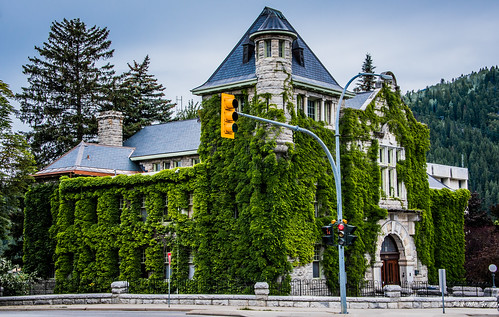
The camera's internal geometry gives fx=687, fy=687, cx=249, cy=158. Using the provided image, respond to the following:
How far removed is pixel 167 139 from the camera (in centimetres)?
4925

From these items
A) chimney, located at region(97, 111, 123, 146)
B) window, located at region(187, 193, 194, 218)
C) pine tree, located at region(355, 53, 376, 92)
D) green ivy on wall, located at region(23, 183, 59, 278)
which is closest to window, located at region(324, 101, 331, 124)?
window, located at region(187, 193, 194, 218)

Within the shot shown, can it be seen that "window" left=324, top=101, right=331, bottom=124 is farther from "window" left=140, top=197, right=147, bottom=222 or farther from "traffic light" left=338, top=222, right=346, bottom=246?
"traffic light" left=338, top=222, right=346, bottom=246

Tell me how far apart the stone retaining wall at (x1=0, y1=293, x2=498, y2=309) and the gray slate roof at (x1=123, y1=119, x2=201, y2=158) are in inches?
542

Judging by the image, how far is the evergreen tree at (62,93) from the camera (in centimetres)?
6638

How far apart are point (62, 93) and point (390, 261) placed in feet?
130

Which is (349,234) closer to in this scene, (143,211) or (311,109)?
(311,109)

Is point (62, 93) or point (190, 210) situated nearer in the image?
point (190, 210)

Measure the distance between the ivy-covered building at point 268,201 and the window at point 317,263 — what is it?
66 millimetres

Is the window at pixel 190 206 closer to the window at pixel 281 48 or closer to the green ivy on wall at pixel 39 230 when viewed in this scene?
the window at pixel 281 48

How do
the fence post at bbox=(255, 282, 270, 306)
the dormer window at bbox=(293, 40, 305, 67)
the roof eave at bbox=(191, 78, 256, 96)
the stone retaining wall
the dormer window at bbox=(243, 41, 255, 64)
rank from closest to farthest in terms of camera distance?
1. the stone retaining wall
2. the fence post at bbox=(255, 282, 270, 306)
3. the roof eave at bbox=(191, 78, 256, 96)
4. the dormer window at bbox=(243, 41, 255, 64)
5. the dormer window at bbox=(293, 40, 305, 67)

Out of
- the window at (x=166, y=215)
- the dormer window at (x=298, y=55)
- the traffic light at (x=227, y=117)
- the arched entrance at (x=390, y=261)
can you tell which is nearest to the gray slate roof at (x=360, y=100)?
the dormer window at (x=298, y=55)

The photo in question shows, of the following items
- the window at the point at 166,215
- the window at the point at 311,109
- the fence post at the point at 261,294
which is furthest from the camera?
the window at the point at 166,215

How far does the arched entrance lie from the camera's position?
41.7 m

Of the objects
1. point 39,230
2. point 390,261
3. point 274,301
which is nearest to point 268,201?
point 274,301
